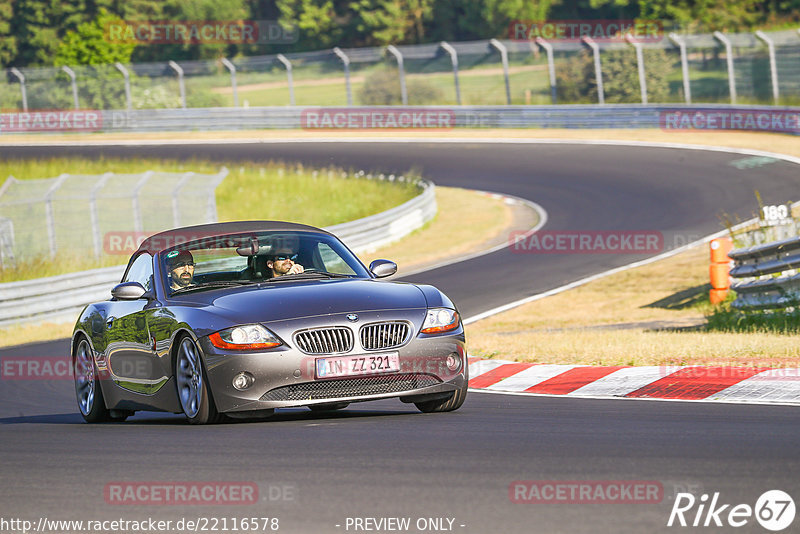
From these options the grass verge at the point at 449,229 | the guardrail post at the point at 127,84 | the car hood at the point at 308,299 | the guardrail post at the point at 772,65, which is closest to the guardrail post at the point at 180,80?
the guardrail post at the point at 127,84

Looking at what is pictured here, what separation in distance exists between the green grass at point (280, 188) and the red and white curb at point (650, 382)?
20.3m

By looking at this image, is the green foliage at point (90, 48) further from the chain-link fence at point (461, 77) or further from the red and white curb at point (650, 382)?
the red and white curb at point (650, 382)

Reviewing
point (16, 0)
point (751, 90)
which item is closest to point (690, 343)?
point (751, 90)

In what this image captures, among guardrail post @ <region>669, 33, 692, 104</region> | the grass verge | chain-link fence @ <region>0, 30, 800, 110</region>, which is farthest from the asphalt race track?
guardrail post @ <region>669, 33, 692, 104</region>

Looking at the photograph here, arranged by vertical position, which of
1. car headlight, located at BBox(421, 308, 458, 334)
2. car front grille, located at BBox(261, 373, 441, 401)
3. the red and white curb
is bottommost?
the red and white curb

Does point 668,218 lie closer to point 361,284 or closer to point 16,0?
point 361,284

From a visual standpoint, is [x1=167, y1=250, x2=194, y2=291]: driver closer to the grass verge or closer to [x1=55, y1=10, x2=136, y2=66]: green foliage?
the grass verge

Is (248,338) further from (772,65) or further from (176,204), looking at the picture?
(772,65)

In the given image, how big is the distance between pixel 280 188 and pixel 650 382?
26.8 metres

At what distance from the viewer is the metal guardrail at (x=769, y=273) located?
13.7 meters

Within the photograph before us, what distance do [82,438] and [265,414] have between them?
3.94 ft

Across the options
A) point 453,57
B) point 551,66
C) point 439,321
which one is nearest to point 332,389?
point 439,321

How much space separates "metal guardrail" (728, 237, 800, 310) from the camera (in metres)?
13.7

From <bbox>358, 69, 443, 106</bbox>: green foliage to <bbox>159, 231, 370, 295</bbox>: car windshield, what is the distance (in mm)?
42417
